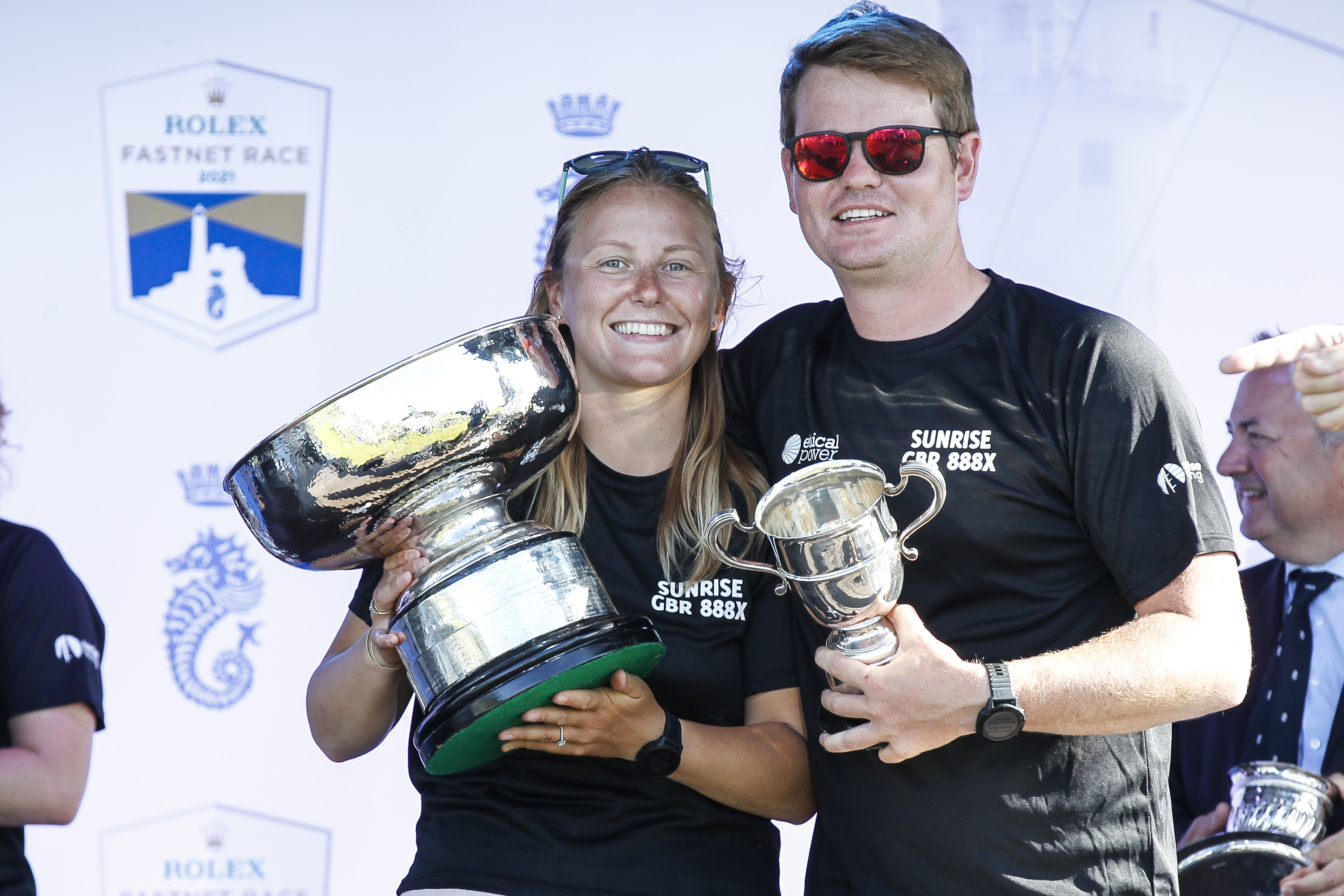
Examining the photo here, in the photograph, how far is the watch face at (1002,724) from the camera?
1.43 m

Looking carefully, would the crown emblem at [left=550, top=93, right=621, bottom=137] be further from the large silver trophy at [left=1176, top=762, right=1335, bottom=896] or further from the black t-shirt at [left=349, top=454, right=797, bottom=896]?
the large silver trophy at [left=1176, top=762, right=1335, bottom=896]

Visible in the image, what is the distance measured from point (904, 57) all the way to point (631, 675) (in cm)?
98

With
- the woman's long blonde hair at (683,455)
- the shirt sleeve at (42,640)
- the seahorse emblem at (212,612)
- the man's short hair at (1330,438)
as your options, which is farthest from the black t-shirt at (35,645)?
the man's short hair at (1330,438)

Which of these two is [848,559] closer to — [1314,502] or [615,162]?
[615,162]

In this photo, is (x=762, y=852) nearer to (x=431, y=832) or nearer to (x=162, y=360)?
(x=431, y=832)

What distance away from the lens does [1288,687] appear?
8.05 ft

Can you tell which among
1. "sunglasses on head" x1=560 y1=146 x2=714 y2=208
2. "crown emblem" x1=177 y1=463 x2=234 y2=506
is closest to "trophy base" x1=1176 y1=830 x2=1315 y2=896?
"sunglasses on head" x1=560 y1=146 x2=714 y2=208

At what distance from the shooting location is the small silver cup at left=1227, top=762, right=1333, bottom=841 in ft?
6.70

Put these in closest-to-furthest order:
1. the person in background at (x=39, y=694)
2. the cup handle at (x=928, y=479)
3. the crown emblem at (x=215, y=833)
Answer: the cup handle at (x=928, y=479) → the person in background at (x=39, y=694) → the crown emblem at (x=215, y=833)

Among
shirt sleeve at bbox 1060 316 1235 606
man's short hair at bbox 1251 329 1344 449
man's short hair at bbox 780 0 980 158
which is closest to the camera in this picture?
shirt sleeve at bbox 1060 316 1235 606

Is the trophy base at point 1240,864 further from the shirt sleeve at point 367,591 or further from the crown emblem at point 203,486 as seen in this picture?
the crown emblem at point 203,486

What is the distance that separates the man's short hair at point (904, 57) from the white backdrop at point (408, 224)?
961 millimetres

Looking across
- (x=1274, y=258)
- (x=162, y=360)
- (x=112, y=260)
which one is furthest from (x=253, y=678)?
(x=1274, y=258)

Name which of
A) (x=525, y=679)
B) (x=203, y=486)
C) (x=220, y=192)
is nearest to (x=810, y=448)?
(x=525, y=679)
